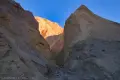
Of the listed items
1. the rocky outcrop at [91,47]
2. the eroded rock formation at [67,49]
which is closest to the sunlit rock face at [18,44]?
the eroded rock formation at [67,49]

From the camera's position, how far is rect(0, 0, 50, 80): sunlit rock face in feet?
28.6

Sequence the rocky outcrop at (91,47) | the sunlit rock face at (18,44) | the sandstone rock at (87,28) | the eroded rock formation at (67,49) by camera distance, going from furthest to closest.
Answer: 1. the sandstone rock at (87,28)
2. the rocky outcrop at (91,47)
3. the eroded rock formation at (67,49)
4. the sunlit rock face at (18,44)

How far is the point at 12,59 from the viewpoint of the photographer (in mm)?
8953

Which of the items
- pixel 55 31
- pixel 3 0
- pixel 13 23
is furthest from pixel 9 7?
pixel 55 31

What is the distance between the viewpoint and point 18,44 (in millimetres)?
10172

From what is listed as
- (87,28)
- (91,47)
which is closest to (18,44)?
(91,47)

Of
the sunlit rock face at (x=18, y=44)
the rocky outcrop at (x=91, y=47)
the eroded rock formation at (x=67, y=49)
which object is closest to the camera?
the sunlit rock face at (x=18, y=44)

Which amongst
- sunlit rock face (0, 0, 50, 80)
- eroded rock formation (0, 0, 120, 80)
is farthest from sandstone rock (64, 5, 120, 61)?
sunlit rock face (0, 0, 50, 80)

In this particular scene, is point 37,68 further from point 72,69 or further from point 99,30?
point 99,30

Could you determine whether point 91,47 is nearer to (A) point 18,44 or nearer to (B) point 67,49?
(B) point 67,49

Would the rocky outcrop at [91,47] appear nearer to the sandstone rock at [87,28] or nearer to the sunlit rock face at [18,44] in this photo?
the sandstone rock at [87,28]

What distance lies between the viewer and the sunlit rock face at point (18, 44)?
871 centimetres

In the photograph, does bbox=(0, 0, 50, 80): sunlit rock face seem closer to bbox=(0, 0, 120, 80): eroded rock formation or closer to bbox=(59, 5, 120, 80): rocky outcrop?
bbox=(0, 0, 120, 80): eroded rock formation

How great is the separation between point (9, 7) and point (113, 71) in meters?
5.54
